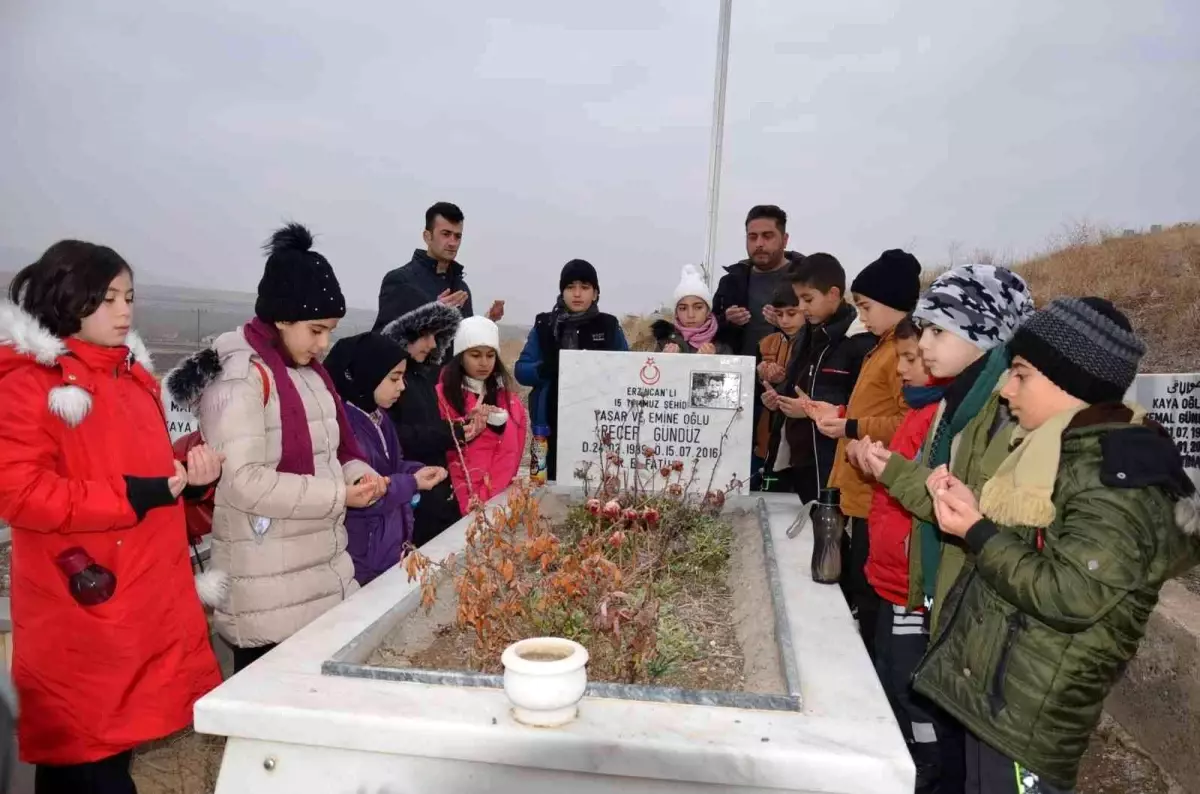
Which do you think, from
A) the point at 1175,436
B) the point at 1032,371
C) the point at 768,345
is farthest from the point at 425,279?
the point at 1175,436

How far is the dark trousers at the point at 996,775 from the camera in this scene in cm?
194

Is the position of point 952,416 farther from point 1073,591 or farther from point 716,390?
point 716,390

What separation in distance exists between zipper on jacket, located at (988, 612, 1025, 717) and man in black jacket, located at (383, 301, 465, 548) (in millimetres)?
2660

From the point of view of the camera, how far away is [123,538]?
7.28ft

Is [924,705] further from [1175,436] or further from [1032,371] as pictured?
[1175,436]

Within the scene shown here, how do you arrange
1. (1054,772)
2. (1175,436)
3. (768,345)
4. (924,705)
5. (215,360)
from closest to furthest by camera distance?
(1054,772)
(215,360)
(924,705)
(1175,436)
(768,345)

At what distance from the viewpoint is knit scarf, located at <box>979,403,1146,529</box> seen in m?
1.81

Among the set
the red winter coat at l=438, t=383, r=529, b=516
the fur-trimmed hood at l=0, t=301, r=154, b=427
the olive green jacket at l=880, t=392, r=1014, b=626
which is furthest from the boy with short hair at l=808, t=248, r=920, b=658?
the fur-trimmed hood at l=0, t=301, r=154, b=427

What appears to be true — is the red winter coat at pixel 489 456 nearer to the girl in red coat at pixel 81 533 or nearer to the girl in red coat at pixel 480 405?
the girl in red coat at pixel 480 405

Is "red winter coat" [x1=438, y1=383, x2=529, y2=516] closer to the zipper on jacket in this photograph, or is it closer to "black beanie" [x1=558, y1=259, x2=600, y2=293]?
"black beanie" [x1=558, y1=259, x2=600, y2=293]

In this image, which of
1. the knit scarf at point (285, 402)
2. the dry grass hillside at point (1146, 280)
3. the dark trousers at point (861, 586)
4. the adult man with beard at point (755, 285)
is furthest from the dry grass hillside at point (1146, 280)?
the knit scarf at point (285, 402)

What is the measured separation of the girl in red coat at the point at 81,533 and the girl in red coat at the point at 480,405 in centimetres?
208

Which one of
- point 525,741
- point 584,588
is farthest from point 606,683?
point 584,588

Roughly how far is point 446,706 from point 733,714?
27.6 inches
